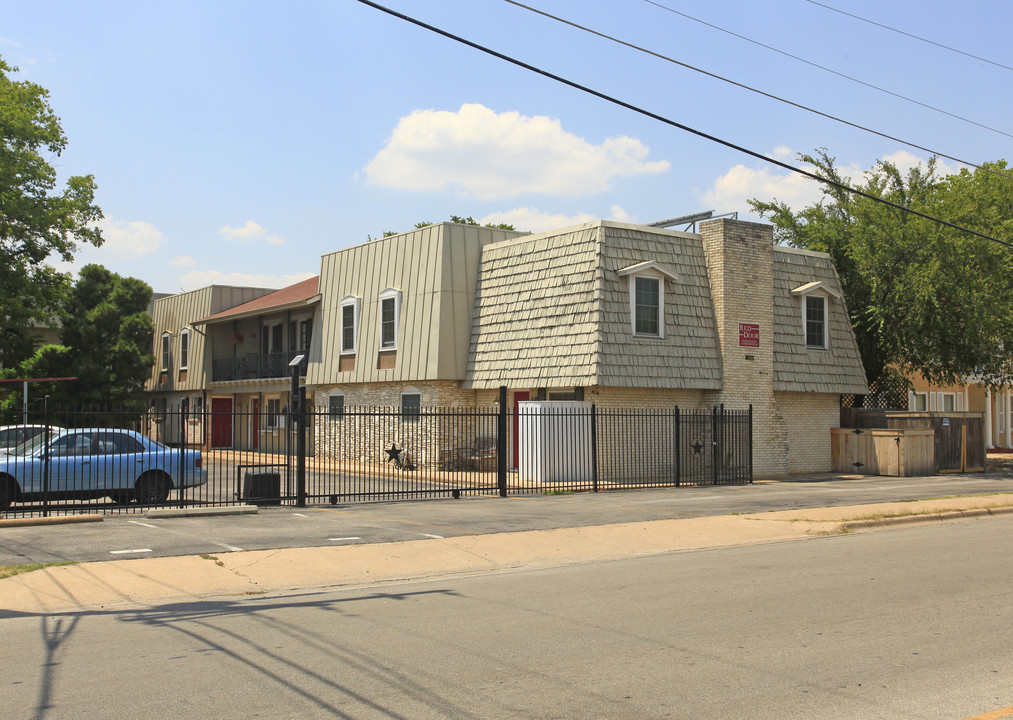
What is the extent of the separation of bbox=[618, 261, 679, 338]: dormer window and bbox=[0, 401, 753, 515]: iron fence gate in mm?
2216

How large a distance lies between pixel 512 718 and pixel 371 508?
12176 millimetres

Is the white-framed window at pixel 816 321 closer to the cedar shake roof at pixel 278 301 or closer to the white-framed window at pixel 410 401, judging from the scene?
the white-framed window at pixel 410 401

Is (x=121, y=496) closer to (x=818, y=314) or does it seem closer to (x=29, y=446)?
(x=29, y=446)

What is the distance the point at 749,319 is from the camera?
25.4 m

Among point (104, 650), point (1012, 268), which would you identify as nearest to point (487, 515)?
point (104, 650)

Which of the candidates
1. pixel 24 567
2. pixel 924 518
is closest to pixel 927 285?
pixel 924 518

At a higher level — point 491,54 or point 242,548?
point 491,54

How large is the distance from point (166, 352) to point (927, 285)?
32.9 meters

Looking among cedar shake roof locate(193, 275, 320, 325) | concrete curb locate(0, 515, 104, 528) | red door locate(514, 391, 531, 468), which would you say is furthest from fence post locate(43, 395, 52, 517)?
cedar shake roof locate(193, 275, 320, 325)

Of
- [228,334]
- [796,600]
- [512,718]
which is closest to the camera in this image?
[512,718]

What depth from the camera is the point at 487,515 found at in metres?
16.5

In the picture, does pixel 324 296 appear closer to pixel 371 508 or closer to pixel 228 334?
pixel 228 334

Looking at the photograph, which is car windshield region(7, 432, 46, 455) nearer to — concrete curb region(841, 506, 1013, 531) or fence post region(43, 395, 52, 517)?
fence post region(43, 395, 52, 517)

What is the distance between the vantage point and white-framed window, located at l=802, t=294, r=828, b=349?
2769 centimetres
